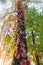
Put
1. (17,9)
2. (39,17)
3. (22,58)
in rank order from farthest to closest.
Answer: (39,17), (17,9), (22,58)

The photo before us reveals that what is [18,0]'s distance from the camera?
9.16 feet

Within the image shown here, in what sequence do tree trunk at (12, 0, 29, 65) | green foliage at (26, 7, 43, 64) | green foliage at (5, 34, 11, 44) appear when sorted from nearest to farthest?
tree trunk at (12, 0, 29, 65) → green foliage at (5, 34, 11, 44) → green foliage at (26, 7, 43, 64)

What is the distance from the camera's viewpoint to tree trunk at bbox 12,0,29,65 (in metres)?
2.60

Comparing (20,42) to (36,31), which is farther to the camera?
(36,31)

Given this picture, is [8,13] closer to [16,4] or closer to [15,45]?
[16,4]

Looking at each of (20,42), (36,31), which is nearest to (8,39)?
(20,42)

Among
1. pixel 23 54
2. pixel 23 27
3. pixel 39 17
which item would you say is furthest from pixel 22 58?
pixel 39 17

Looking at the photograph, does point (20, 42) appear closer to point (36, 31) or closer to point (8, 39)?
point (8, 39)

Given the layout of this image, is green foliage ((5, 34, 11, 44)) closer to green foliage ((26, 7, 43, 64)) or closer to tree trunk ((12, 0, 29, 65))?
tree trunk ((12, 0, 29, 65))

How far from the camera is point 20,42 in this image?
265cm

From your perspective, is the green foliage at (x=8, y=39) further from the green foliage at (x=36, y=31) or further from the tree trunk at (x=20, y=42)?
the green foliage at (x=36, y=31)

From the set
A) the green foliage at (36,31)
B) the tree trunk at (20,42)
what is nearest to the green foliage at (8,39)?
the tree trunk at (20,42)

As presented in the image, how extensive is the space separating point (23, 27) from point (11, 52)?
36cm

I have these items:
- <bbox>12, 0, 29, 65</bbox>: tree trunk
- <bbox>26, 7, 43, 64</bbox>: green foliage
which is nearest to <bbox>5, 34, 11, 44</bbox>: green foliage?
<bbox>12, 0, 29, 65</bbox>: tree trunk
